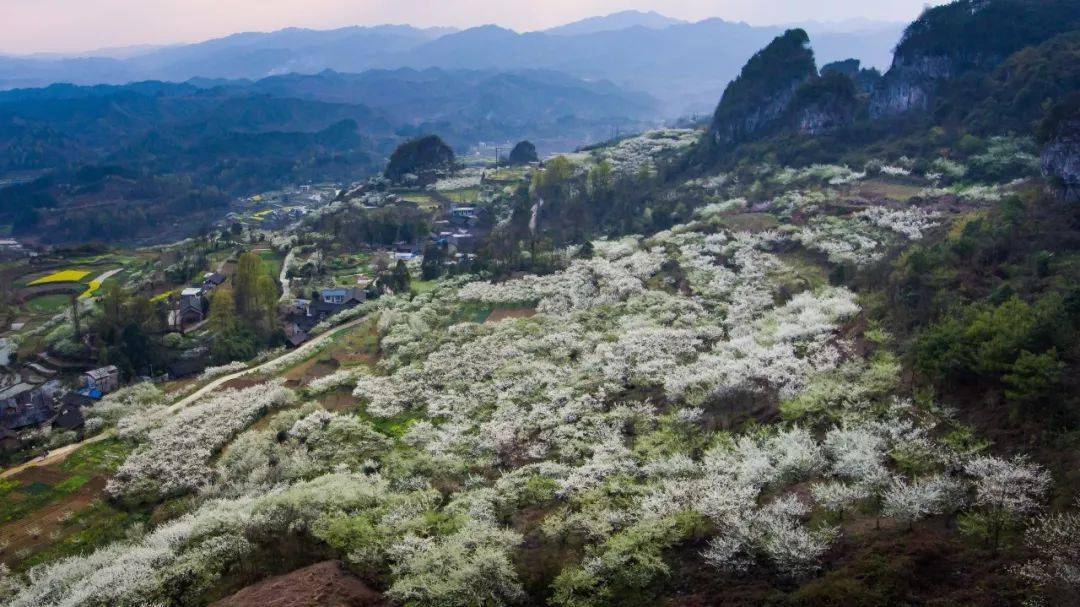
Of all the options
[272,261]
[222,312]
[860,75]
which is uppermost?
[860,75]

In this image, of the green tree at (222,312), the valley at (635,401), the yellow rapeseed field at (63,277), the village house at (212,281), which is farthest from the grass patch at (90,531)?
the yellow rapeseed field at (63,277)

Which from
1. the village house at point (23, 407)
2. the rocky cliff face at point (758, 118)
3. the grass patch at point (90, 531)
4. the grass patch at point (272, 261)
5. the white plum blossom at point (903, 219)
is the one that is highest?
the rocky cliff face at point (758, 118)

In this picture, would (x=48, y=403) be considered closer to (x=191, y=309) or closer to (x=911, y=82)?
(x=191, y=309)

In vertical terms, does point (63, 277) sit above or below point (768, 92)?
below

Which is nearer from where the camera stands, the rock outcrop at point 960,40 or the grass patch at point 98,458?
the grass patch at point 98,458

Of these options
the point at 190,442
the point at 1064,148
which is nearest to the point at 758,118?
the point at 1064,148

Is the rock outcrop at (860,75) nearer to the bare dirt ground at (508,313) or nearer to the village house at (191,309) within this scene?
the bare dirt ground at (508,313)

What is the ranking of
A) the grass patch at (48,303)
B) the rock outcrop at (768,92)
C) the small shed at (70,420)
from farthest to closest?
the rock outcrop at (768,92) → the grass patch at (48,303) → the small shed at (70,420)

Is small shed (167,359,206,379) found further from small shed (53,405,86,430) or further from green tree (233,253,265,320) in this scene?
small shed (53,405,86,430)

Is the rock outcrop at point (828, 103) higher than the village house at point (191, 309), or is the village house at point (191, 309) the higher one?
the rock outcrop at point (828, 103)
